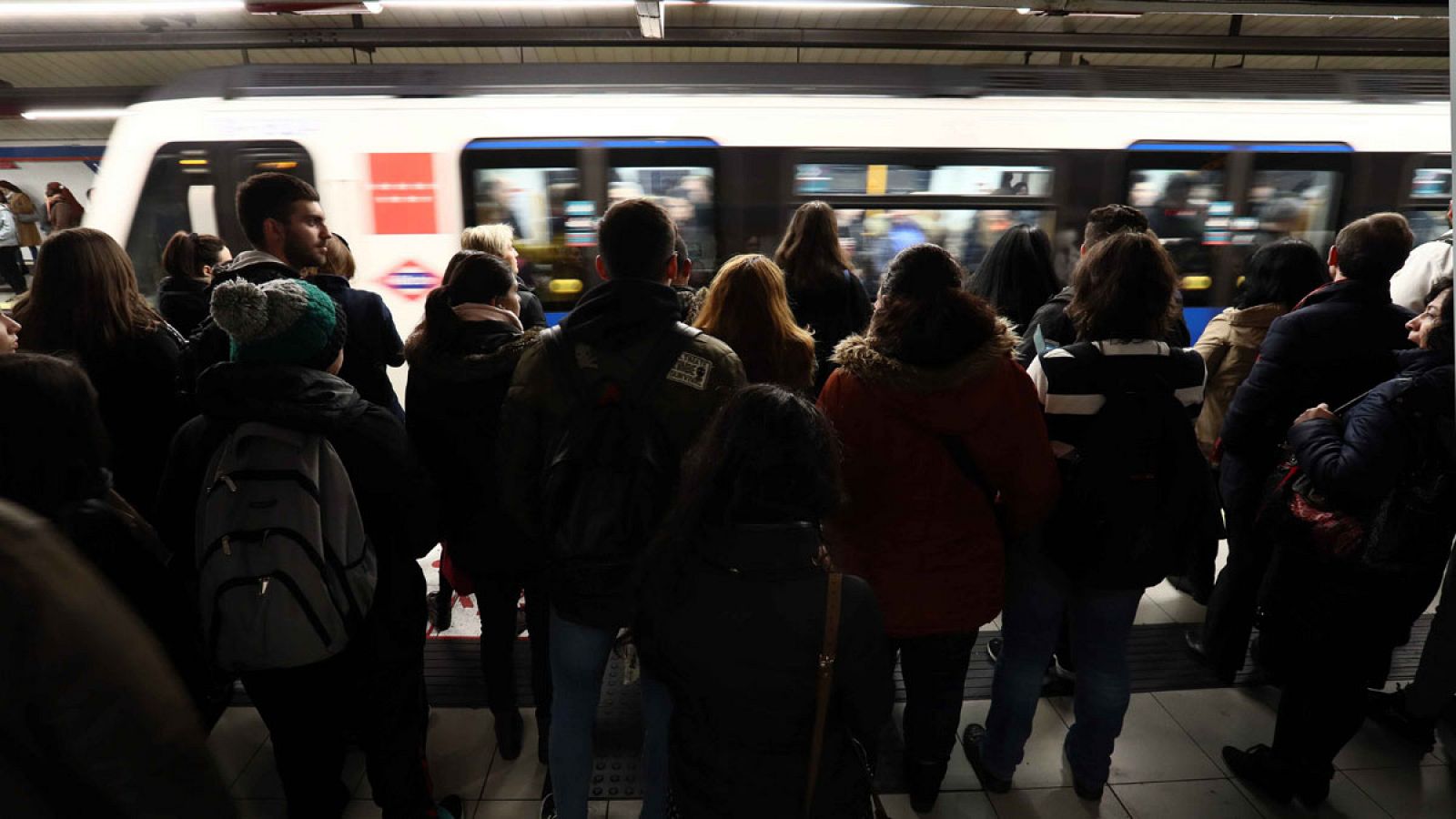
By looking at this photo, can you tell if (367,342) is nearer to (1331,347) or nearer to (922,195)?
(1331,347)

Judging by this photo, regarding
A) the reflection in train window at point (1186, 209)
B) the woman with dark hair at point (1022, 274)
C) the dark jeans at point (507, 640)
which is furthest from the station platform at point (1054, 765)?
the reflection in train window at point (1186, 209)

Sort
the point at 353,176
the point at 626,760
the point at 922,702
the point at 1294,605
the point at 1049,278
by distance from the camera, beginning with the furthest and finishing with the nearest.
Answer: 1. the point at 353,176
2. the point at 1049,278
3. the point at 626,760
4. the point at 1294,605
5. the point at 922,702

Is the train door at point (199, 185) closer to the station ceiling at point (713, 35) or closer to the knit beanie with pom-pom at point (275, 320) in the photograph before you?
the station ceiling at point (713, 35)

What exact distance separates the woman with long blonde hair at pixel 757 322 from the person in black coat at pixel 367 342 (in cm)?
109

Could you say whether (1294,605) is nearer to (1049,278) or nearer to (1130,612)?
(1130,612)

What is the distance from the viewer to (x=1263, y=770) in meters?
2.57

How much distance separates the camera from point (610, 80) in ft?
16.3

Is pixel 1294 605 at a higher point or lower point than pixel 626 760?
higher

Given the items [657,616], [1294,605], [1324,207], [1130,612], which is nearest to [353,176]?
[657,616]

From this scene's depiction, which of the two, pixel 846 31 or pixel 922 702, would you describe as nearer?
pixel 922 702

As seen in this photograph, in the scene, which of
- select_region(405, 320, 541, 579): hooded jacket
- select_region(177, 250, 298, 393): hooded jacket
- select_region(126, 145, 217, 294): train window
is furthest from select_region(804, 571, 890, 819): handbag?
select_region(126, 145, 217, 294): train window

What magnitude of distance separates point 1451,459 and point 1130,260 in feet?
3.23

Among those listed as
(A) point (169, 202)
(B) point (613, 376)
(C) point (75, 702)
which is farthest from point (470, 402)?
(A) point (169, 202)

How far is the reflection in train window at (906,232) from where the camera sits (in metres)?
5.19
